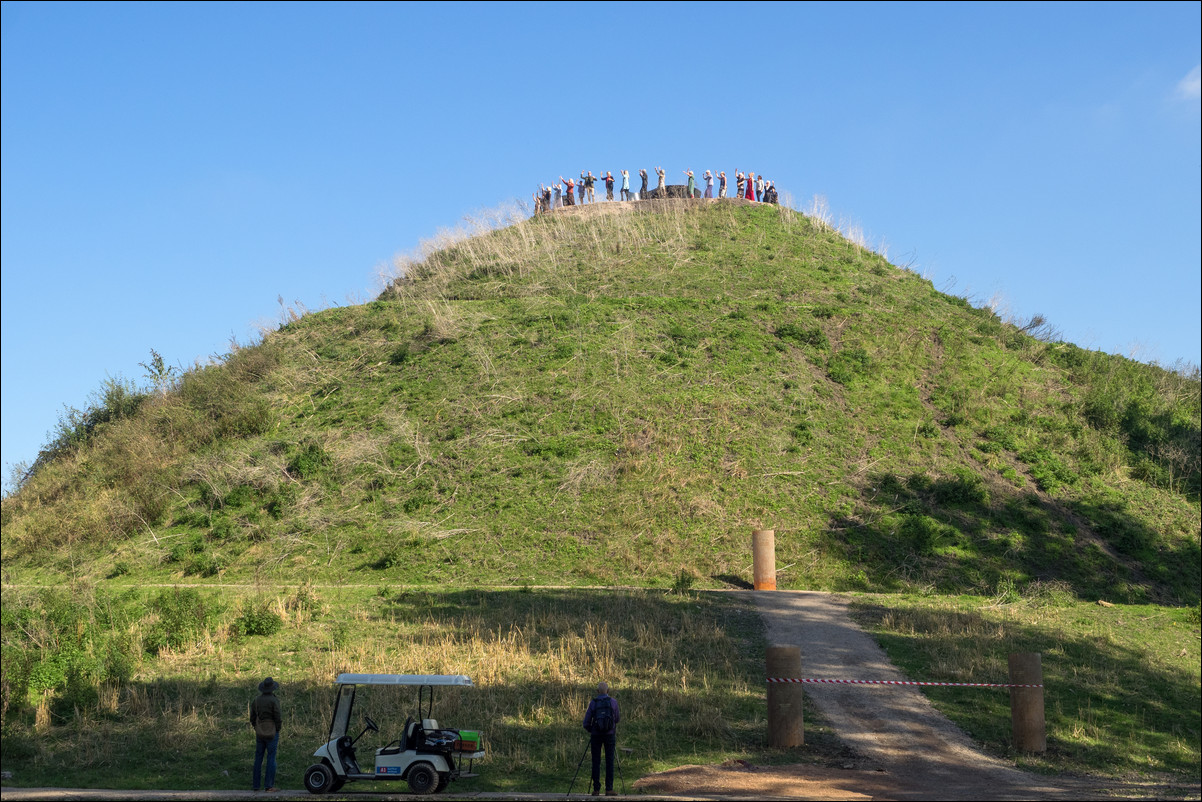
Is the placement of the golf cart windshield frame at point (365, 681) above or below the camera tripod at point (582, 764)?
above

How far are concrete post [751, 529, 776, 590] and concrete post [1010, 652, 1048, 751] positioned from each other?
358 inches

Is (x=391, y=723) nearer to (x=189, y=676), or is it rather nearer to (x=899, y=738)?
(x=189, y=676)

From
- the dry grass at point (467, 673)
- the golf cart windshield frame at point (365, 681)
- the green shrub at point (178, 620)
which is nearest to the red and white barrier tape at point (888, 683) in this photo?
the dry grass at point (467, 673)

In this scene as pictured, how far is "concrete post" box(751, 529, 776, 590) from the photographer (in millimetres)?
22547

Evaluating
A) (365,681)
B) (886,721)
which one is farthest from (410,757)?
(886,721)

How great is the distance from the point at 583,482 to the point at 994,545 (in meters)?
11.4

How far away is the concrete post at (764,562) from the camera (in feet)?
74.0

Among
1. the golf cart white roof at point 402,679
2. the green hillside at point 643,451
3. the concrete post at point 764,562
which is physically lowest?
the golf cart white roof at point 402,679

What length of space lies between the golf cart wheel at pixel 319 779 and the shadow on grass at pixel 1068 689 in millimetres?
9338

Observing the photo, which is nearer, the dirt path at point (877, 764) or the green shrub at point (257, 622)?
the dirt path at point (877, 764)

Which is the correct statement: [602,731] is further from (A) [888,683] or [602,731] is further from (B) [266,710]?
(A) [888,683]

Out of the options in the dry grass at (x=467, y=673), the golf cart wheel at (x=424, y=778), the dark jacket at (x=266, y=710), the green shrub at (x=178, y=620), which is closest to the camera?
the golf cart wheel at (x=424, y=778)

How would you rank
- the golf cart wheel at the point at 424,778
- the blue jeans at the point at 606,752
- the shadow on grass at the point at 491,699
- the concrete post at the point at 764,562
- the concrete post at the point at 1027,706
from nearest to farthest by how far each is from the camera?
the golf cart wheel at the point at 424,778
the blue jeans at the point at 606,752
the shadow on grass at the point at 491,699
the concrete post at the point at 1027,706
the concrete post at the point at 764,562

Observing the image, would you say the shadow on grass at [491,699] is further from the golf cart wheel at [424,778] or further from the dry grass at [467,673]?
the golf cart wheel at [424,778]
